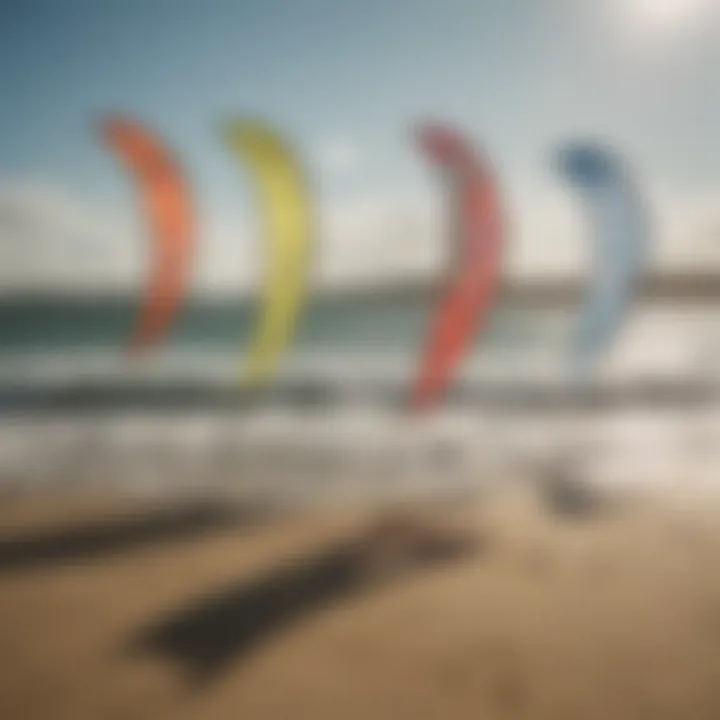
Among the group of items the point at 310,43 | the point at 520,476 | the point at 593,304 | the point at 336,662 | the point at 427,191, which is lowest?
the point at 336,662

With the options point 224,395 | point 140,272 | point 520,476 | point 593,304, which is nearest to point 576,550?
point 520,476

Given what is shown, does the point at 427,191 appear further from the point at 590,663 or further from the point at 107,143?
the point at 590,663

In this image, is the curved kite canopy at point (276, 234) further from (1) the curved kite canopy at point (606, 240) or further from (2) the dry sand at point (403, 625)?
(1) the curved kite canopy at point (606, 240)

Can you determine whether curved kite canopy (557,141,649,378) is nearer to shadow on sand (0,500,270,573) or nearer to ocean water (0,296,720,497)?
ocean water (0,296,720,497)

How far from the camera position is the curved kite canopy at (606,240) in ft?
3.74

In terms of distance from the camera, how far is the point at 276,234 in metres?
1.17

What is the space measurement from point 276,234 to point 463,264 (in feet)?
0.87

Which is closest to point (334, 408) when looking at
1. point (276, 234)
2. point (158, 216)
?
point (276, 234)

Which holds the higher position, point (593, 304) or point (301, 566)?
point (593, 304)

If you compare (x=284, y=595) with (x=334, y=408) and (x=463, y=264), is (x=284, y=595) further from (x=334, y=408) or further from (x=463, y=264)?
(x=463, y=264)

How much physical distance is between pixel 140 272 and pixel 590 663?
0.80 m

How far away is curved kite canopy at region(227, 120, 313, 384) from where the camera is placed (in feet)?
3.82

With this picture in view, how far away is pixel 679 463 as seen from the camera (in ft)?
3.73

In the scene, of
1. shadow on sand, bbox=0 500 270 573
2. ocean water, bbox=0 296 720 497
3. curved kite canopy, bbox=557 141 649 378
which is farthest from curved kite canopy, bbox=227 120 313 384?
curved kite canopy, bbox=557 141 649 378
